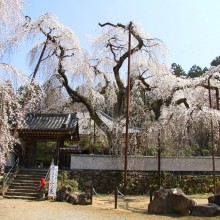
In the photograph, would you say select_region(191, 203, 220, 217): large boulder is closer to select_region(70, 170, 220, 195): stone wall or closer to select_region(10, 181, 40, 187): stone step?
select_region(70, 170, 220, 195): stone wall

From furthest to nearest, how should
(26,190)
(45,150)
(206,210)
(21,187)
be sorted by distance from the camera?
(45,150)
(21,187)
(26,190)
(206,210)

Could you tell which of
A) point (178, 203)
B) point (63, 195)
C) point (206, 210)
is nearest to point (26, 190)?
point (63, 195)

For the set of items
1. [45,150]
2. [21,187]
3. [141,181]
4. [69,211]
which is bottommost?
[69,211]

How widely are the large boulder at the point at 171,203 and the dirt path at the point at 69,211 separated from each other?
0.48 m

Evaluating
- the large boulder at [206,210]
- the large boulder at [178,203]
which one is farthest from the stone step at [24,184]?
the large boulder at [206,210]

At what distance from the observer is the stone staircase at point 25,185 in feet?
55.8

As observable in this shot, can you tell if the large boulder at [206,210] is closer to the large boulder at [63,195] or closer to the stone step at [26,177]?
the large boulder at [63,195]

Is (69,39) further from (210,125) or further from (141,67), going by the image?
(210,125)

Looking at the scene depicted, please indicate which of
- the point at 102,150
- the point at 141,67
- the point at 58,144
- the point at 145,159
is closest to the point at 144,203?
the point at 145,159

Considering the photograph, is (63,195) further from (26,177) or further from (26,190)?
(26,177)

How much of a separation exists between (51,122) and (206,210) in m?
13.5

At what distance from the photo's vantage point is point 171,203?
42.0ft

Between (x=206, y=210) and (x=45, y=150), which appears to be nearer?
(x=206, y=210)

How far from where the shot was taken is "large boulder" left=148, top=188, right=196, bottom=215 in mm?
12414
